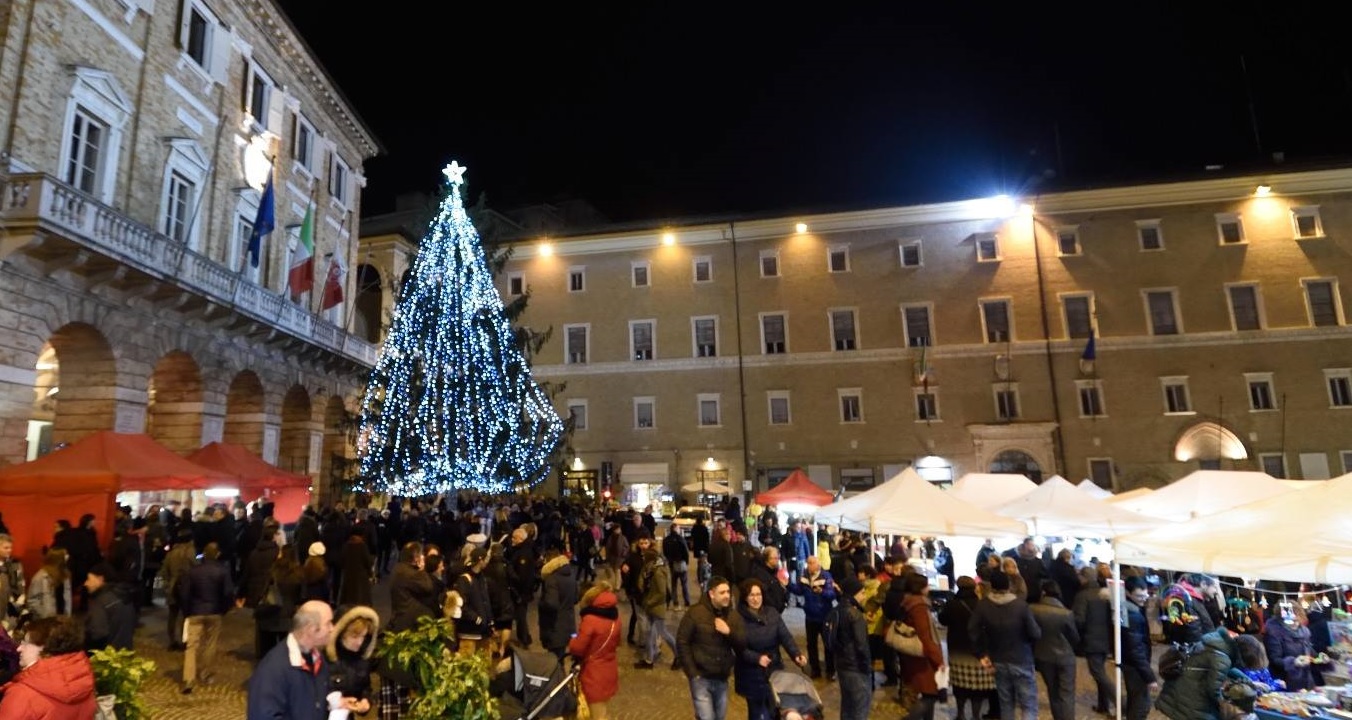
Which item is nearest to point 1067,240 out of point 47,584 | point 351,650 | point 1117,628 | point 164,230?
point 1117,628

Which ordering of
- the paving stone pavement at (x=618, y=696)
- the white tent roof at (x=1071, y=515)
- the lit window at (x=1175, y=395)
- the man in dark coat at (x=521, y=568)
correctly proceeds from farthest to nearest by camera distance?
the lit window at (x=1175, y=395), the white tent roof at (x=1071, y=515), the man in dark coat at (x=521, y=568), the paving stone pavement at (x=618, y=696)

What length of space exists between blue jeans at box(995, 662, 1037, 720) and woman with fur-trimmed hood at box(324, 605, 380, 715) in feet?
19.8

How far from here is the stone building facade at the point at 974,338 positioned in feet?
107

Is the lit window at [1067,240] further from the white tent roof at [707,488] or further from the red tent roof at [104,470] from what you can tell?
the red tent roof at [104,470]

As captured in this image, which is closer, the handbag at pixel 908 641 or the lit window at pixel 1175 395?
the handbag at pixel 908 641

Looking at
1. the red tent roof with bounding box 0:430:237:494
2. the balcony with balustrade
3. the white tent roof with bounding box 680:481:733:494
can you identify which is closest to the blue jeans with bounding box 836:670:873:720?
the red tent roof with bounding box 0:430:237:494

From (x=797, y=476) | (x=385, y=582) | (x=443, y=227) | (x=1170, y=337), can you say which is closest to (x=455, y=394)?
(x=443, y=227)

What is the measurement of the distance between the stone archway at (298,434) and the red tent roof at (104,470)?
11.1m

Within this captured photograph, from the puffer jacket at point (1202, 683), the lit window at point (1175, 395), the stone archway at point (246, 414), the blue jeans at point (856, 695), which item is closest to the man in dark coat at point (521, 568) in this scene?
the blue jeans at point (856, 695)

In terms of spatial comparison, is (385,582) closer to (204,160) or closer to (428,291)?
(428,291)

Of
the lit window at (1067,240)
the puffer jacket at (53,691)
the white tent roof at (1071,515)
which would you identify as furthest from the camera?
the lit window at (1067,240)

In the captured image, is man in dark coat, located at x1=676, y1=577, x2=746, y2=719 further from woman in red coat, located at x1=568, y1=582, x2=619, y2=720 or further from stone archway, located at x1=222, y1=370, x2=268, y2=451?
stone archway, located at x1=222, y1=370, x2=268, y2=451

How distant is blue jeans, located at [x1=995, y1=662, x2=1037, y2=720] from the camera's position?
744 cm

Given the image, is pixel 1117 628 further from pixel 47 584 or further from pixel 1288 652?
pixel 47 584
